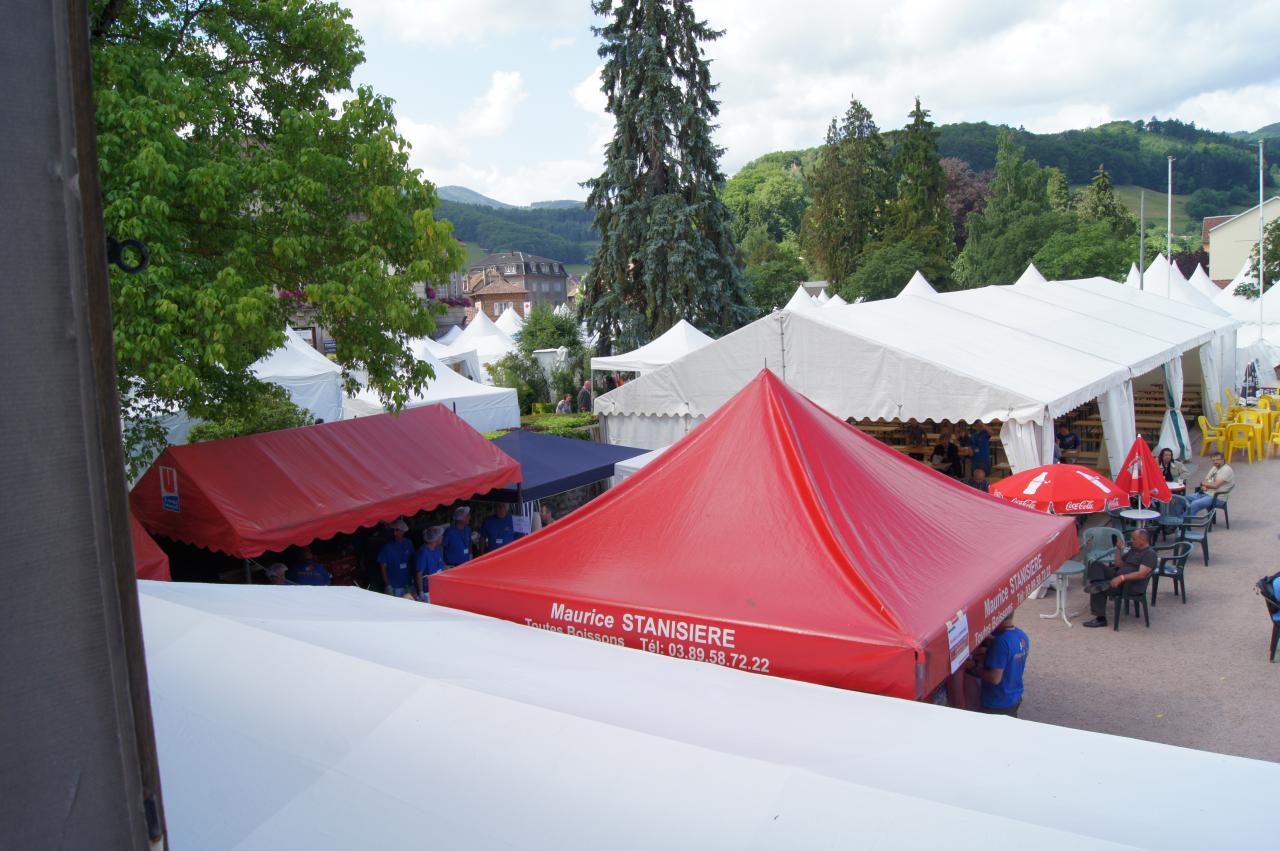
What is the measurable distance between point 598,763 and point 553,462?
356 inches

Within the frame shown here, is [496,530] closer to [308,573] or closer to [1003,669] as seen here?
[308,573]

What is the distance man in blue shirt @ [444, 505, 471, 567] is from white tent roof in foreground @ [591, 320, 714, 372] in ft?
30.4

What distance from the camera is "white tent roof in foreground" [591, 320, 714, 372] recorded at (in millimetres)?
19625

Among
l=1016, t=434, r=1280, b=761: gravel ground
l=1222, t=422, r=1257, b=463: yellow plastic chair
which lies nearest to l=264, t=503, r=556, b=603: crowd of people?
l=1016, t=434, r=1280, b=761: gravel ground

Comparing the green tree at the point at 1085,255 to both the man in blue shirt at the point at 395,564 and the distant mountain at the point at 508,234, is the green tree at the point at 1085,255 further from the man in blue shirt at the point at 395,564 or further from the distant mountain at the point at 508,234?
the distant mountain at the point at 508,234

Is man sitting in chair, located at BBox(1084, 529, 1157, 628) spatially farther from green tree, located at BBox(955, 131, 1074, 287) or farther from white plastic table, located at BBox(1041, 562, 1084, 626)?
green tree, located at BBox(955, 131, 1074, 287)

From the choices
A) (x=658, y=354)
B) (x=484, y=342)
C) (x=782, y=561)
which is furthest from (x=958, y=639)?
(x=484, y=342)

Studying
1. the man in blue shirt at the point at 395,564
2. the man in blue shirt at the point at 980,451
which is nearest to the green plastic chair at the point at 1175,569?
the man in blue shirt at the point at 980,451

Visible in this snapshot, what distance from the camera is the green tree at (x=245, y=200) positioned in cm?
756

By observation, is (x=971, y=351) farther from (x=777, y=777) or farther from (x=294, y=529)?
(x=777, y=777)

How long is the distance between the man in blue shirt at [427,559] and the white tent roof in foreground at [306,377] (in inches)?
319

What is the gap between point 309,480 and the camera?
890cm

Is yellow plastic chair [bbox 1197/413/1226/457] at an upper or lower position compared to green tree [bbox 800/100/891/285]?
Answer: lower

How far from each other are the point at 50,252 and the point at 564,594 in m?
4.25
